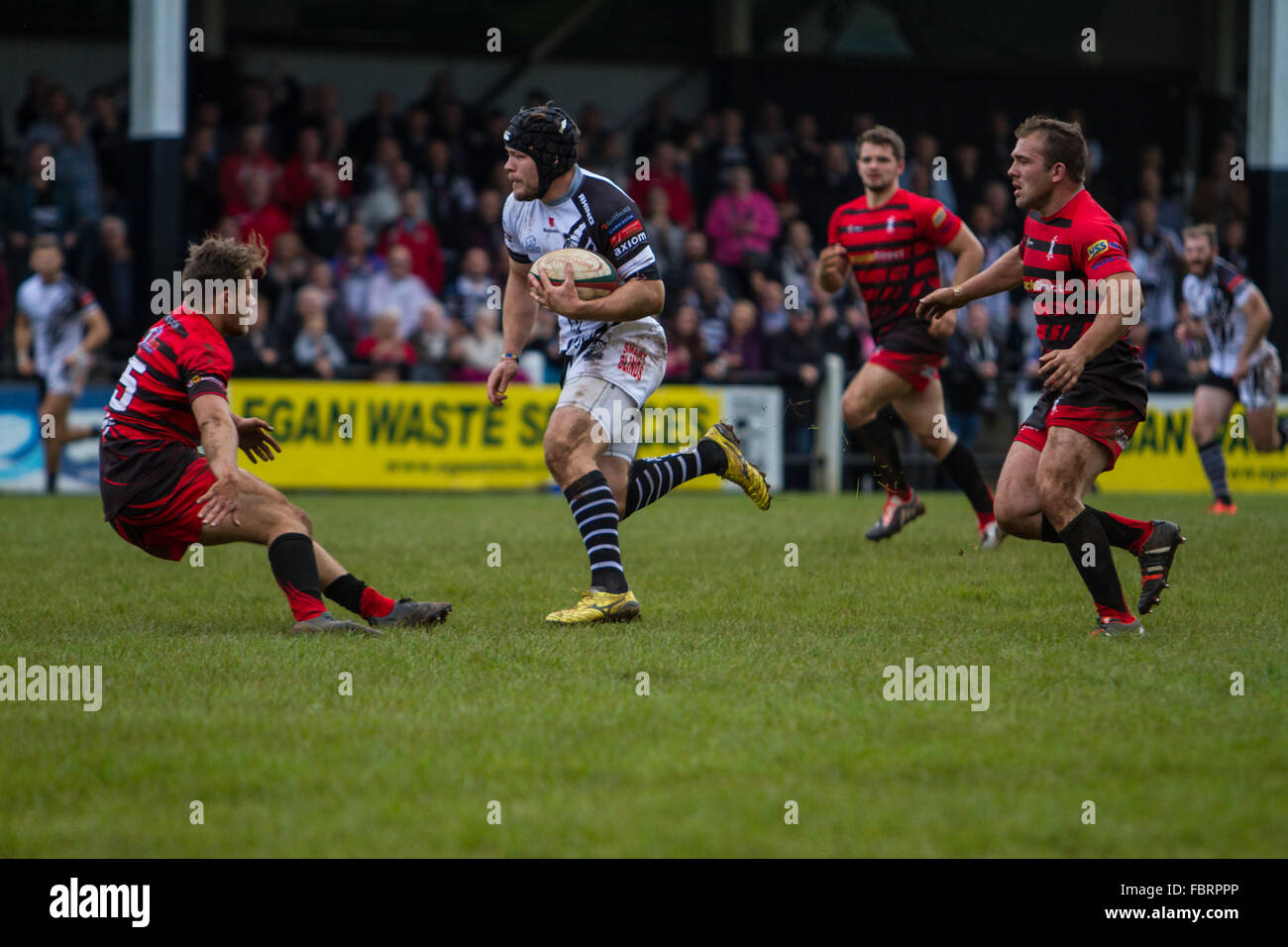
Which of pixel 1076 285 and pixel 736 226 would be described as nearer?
pixel 1076 285

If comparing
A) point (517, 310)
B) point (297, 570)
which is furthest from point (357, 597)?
point (517, 310)

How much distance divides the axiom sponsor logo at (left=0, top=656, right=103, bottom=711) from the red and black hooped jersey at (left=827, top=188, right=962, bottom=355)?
5.71 metres

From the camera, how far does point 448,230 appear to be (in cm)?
1791

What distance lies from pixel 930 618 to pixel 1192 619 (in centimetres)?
111

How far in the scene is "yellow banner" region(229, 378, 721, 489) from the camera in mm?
15578

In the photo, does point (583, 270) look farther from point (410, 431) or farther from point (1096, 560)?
point (410, 431)

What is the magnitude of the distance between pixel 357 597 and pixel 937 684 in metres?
2.46

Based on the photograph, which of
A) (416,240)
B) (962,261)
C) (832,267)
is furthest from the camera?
(416,240)

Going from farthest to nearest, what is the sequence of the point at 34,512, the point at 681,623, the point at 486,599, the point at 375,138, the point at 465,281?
the point at 375,138 → the point at 465,281 → the point at 34,512 → the point at 486,599 → the point at 681,623

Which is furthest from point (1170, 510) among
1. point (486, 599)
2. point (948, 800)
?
point (948, 800)

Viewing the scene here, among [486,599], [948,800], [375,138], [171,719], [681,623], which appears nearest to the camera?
[948,800]

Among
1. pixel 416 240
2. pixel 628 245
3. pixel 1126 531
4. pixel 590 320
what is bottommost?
pixel 1126 531

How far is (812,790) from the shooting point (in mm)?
3887
